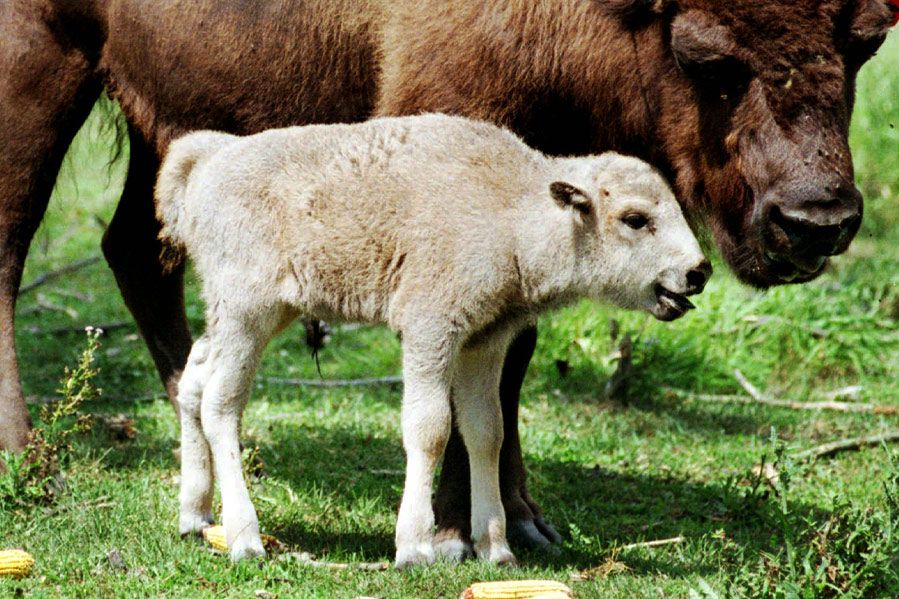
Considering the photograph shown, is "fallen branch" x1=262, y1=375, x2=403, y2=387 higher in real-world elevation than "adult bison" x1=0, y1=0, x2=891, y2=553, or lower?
lower

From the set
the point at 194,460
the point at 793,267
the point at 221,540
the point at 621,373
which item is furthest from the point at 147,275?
the point at 793,267

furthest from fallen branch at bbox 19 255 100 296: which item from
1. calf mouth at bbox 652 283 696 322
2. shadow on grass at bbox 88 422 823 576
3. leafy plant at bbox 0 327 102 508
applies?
calf mouth at bbox 652 283 696 322

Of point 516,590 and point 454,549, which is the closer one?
point 516,590

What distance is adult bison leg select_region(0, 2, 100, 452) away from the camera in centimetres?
585

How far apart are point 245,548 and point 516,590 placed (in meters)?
0.96

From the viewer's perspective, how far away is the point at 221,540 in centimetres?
472

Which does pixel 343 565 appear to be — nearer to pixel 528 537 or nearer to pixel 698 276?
pixel 528 537

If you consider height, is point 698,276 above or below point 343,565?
above

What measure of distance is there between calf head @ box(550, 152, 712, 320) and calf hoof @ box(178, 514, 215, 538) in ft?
5.34

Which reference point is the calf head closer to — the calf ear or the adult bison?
the calf ear

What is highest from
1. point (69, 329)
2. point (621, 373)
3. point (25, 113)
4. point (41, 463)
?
point (25, 113)

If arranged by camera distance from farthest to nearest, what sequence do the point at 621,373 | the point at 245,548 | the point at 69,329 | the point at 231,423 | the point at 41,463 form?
the point at 69,329 → the point at 621,373 → the point at 41,463 → the point at 231,423 → the point at 245,548

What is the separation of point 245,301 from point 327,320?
11.7 inches

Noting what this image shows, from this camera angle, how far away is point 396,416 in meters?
7.29
